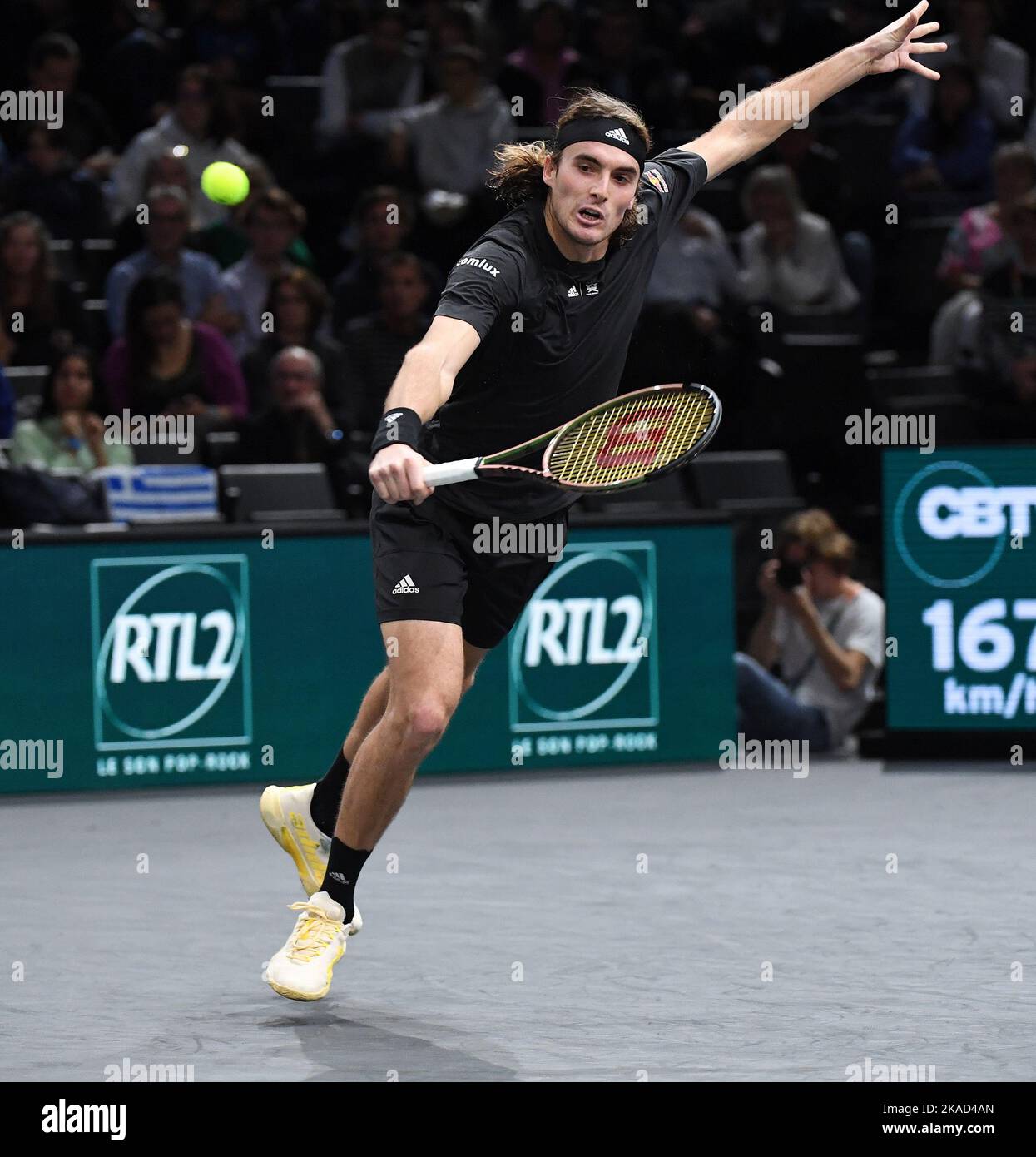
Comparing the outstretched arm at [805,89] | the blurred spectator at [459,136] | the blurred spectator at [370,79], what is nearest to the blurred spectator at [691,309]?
the blurred spectator at [459,136]

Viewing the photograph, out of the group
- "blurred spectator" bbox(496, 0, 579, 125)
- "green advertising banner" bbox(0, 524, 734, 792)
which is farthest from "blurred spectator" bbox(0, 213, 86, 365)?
"blurred spectator" bbox(496, 0, 579, 125)

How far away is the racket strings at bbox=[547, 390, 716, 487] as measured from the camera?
194 inches

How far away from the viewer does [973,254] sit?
1230cm

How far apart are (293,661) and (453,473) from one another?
471cm

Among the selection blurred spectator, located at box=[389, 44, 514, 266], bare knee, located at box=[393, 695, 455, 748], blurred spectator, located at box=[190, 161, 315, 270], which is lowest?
bare knee, located at box=[393, 695, 455, 748]

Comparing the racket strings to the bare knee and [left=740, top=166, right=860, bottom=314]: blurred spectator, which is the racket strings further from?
[left=740, top=166, right=860, bottom=314]: blurred spectator

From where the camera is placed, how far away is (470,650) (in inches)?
223

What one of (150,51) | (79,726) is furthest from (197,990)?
(150,51)

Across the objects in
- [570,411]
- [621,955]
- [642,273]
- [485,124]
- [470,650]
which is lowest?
[621,955]

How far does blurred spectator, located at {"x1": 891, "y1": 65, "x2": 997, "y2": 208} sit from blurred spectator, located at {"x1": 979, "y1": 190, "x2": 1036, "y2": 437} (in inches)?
62.7

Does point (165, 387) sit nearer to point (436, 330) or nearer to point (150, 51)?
point (150, 51)

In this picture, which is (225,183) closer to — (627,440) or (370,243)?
(370,243)

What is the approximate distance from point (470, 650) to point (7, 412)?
5314 millimetres

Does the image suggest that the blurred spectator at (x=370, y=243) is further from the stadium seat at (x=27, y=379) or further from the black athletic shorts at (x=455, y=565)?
the black athletic shorts at (x=455, y=565)
